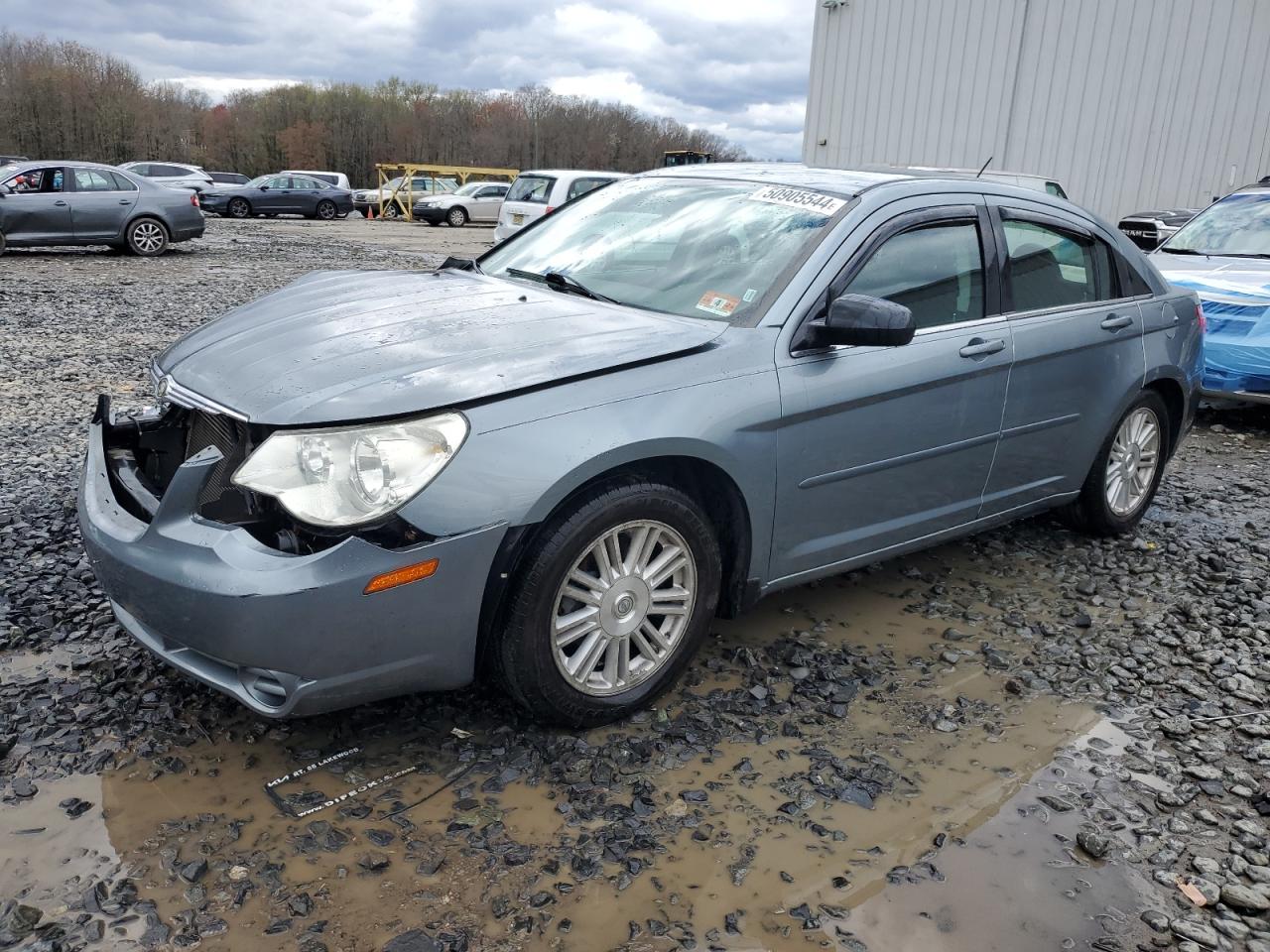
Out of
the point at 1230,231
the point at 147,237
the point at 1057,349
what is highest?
the point at 1230,231

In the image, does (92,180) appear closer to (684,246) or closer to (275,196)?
(684,246)

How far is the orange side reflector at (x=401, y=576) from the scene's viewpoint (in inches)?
92.8

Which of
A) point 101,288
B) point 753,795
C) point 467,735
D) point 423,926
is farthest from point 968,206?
point 101,288

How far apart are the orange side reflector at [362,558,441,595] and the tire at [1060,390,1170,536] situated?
317 cm

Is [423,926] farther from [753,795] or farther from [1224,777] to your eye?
[1224,777]

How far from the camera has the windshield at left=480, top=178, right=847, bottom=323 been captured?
324cm

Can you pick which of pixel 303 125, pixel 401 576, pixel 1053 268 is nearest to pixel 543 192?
pixel 1053 268

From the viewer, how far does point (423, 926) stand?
2.13 metres

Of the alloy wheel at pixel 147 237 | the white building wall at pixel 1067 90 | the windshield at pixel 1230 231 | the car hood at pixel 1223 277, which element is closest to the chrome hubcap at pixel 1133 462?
the car hood at pixel 1223 277

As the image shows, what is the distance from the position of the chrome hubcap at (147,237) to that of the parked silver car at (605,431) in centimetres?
1368

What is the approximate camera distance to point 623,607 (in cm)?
283

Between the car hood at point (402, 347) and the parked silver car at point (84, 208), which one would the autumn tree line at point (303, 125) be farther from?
the car hood at point (402, 347)

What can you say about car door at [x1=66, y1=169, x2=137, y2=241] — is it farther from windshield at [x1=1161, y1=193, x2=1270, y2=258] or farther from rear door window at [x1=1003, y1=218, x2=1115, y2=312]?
rear door window at [x1=1003, y1=218, x2=1115, y2=312]

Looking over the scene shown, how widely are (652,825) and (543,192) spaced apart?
54.6ft
